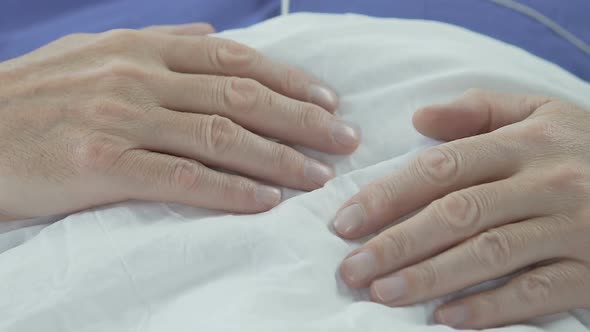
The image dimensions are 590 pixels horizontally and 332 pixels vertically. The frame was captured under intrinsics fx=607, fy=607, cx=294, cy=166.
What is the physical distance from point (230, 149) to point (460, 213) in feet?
0.88

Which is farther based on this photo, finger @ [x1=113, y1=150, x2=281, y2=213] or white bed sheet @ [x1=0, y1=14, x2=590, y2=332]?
finger @ [x1=113, y1=150, x2=281, y2=213]

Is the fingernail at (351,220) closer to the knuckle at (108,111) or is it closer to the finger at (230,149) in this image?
the finger at (230,149)

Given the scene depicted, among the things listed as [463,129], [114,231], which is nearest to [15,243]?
[114,231]

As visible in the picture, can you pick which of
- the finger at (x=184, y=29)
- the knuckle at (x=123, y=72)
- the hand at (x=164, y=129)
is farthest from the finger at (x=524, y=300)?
the finger at (x=184, y=29)

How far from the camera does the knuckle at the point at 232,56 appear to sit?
0.79 m

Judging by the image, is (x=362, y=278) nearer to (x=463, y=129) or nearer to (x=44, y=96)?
(x=463, y=129)

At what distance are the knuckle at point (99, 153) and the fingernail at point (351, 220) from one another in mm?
267

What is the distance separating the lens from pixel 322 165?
708 millimetres

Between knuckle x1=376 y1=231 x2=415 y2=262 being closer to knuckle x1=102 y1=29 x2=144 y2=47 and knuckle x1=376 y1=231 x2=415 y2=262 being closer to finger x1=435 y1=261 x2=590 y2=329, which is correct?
finger x1=435 y1=261 x2=590 y2=329

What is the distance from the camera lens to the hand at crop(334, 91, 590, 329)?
1.97ft

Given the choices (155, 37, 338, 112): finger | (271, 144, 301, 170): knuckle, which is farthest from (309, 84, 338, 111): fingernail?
(271, 144, 301, 170): knuckle

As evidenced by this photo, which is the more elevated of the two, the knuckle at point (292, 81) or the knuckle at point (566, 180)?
the knuckle at point (292, 81)

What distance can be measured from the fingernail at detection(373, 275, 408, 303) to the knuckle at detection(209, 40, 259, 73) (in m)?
0.35

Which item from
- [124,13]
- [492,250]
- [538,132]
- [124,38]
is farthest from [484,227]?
[124,13]
